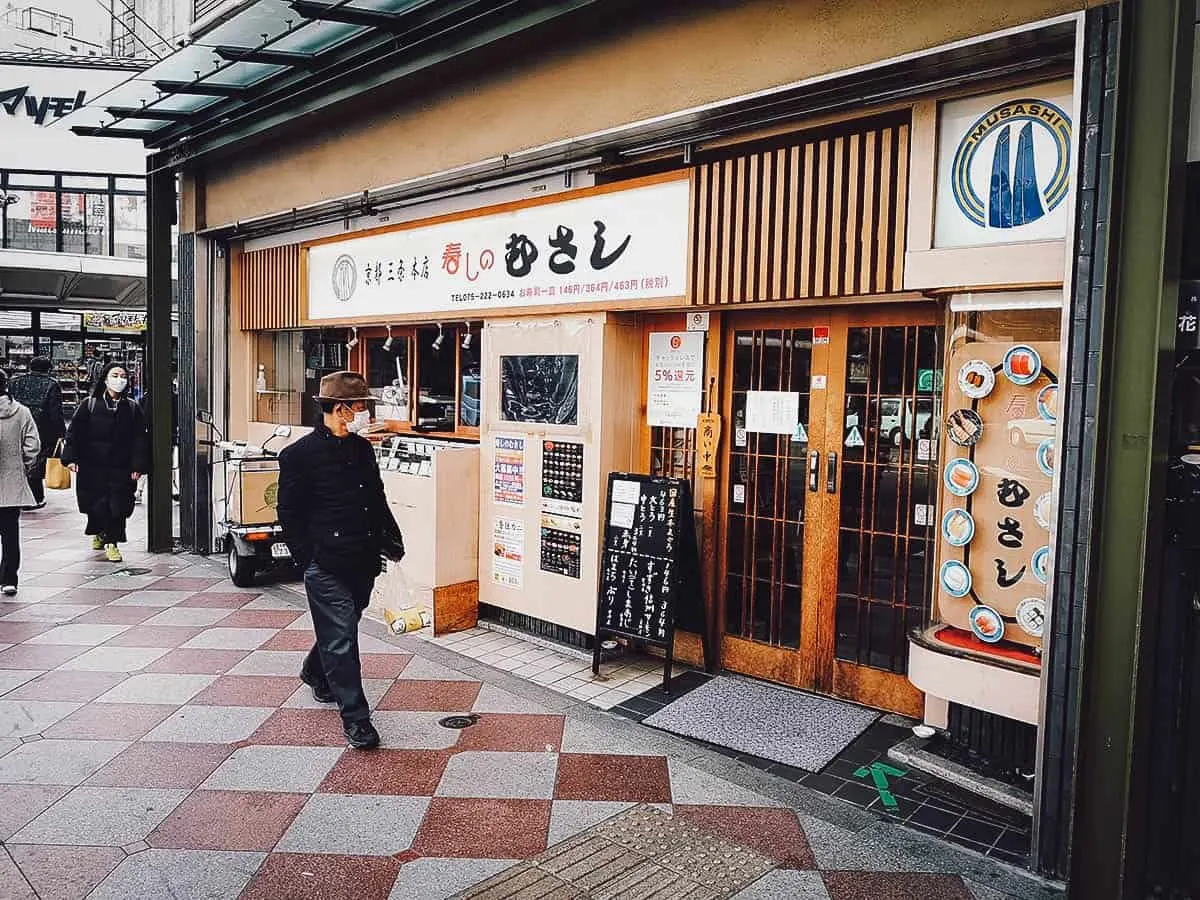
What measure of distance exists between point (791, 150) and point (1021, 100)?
1413 mm

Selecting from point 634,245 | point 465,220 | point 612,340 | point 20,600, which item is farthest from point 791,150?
point 20,600

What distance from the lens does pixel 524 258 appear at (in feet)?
24.3

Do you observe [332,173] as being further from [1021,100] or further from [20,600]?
[1021,100]

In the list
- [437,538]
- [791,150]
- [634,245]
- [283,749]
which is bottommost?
[283,749]

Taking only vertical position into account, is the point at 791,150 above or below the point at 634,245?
above

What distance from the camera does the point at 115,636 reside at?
292 inches

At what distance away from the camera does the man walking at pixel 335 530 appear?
5.34m

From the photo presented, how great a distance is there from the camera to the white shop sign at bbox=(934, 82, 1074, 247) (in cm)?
460

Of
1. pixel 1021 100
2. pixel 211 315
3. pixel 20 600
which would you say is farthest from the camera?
pixel 211 315

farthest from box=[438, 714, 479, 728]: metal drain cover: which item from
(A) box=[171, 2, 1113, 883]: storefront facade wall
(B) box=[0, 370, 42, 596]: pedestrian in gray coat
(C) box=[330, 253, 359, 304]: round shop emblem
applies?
(B) box=[0, 370, 42, 596]: pedestrian in gray coat

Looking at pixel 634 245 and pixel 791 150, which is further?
pixel 634 245

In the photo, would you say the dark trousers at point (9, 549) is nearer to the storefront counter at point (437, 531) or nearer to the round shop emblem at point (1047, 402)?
the storefront counter at point (437, 531)

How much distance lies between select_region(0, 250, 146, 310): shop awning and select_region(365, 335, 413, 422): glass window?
932 cm

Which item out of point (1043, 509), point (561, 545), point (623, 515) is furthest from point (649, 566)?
point (1043, 509)
